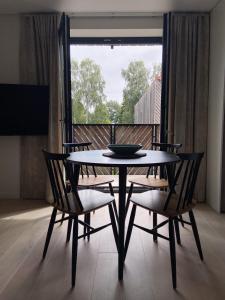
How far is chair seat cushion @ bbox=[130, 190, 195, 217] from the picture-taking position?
5.81ft

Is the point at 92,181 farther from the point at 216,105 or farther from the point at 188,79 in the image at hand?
the point at 188,79

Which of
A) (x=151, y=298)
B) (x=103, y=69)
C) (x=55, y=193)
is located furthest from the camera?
(x=103, y=69)

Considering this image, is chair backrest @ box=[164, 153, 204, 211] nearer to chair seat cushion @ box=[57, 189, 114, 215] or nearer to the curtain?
chair seat cushion @ box=[57, 189, 114, 215]

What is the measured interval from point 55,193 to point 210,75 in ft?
8.17

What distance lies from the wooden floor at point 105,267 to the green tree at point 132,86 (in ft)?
7.49

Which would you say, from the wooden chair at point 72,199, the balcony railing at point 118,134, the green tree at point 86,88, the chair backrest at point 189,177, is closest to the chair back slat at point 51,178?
the wooden chair at point 72,199

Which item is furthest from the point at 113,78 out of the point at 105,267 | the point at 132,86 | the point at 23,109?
the point at 105,267

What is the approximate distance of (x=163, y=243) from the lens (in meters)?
2.29

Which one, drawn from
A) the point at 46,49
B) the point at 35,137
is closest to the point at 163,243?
the point at 35,137

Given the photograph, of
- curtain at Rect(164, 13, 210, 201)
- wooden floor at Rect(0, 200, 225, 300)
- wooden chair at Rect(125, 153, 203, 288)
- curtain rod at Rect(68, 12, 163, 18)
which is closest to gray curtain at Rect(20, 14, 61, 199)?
curtain rod at Rect(68, 12, 163, 18)

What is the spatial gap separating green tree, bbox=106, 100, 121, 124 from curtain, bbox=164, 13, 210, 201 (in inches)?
42.9

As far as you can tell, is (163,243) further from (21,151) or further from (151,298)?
(21,151)

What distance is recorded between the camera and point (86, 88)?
4164mm

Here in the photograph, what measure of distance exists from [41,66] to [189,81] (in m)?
1.90
